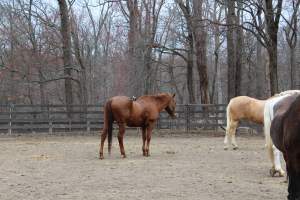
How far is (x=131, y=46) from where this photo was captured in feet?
85.5

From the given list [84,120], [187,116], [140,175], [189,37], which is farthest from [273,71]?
[140,175]

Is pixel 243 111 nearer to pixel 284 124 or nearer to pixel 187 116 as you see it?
pixel 187 116

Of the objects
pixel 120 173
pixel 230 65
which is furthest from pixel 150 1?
pixel 120 173

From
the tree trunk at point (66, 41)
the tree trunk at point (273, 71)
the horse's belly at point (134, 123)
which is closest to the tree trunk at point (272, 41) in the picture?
the tree trunk at point (273, 71)

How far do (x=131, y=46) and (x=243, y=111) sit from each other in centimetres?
1288

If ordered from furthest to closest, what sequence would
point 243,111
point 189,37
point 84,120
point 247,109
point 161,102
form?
1. point 189,37
2. point 84,120
3. point 243,111
4. point 247,109
5. point 161,102

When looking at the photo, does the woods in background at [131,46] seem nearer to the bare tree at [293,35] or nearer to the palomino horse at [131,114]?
the bare tree at [293,35]

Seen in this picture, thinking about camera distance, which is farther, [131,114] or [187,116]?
[187,116]

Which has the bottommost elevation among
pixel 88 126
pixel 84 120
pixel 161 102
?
pixel 88 126

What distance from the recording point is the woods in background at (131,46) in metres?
21.5

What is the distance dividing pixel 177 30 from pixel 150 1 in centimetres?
229

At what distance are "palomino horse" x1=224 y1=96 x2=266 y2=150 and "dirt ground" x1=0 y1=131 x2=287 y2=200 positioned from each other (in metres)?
0.72

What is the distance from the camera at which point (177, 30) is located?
28047 mm

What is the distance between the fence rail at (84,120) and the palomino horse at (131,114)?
26.0 feet
